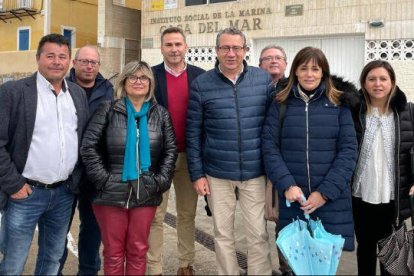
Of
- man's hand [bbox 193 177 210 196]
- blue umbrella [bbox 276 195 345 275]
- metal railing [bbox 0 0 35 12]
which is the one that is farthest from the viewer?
metal railing [bbox 0 0 35 12]

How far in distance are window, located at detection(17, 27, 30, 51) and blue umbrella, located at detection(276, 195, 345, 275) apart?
73.3 ft

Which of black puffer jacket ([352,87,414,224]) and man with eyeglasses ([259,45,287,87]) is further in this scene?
man with eyeglasses ([259,45,287,87])

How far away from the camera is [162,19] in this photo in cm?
1566

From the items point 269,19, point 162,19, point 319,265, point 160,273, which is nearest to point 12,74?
point 162,19

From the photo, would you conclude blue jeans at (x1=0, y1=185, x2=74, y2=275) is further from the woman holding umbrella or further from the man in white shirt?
the woman holding umbrella

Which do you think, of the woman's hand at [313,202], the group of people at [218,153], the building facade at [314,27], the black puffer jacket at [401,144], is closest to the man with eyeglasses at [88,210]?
the group of people at [218,153]

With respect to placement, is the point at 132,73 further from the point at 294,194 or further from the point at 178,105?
the point at 294,194

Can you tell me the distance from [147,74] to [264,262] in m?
1.84

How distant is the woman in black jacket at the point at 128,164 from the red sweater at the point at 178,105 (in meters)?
0.47

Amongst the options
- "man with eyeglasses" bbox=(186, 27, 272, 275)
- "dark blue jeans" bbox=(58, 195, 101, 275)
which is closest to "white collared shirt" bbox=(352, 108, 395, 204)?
"man with eyeglasses" bbox=(186, 27, 272, 275)

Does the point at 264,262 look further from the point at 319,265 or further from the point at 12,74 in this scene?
the point at 12,74

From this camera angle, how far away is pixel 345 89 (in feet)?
11.2

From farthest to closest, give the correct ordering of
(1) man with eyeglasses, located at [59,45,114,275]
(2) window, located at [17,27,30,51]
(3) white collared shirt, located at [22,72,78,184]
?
(2) window, located at [17,27,30,51]
(1) man with eyeglasses, located at [59,45,114,275]
(3) white collared shirt, located at [22,72,78,184]

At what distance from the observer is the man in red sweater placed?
4.02 m
